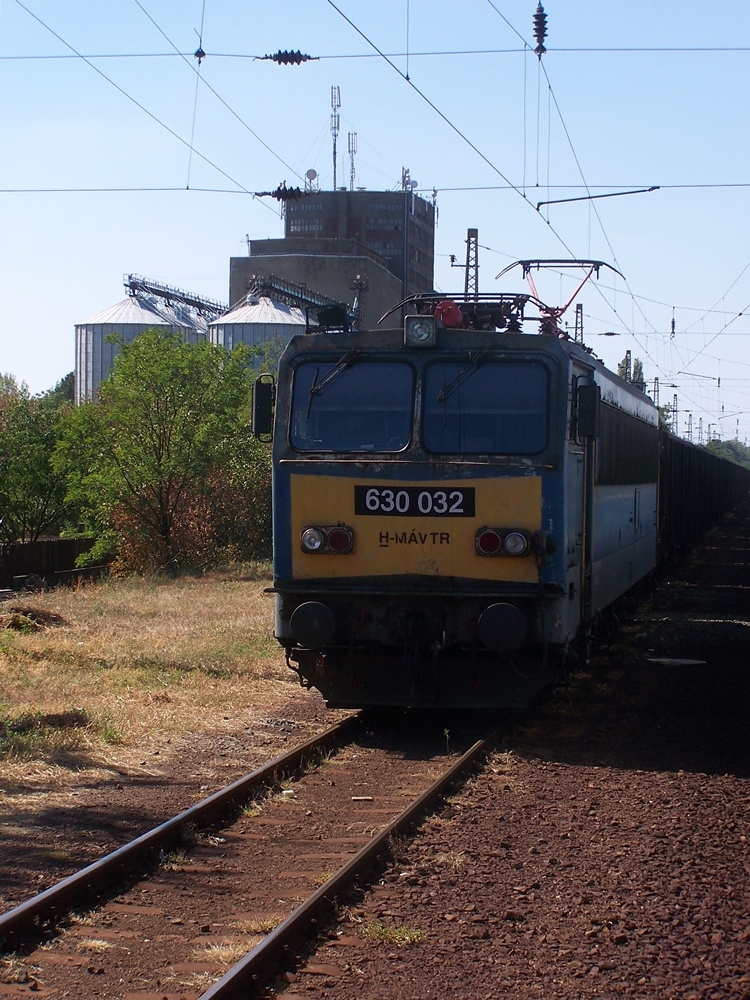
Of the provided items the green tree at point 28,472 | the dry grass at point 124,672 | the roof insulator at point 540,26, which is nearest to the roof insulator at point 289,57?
the roof insulator at point 540,26

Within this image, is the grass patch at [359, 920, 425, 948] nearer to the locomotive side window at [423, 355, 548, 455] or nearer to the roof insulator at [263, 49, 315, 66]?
the locomotive side window at [423, 355, 548, 455]

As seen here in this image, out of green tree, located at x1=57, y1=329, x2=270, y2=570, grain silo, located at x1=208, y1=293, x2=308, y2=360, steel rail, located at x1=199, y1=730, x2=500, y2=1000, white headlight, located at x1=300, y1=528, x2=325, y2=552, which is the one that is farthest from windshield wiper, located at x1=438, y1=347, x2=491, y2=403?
grain silo, located at x1=208, y1=293, x2=308, y2=360

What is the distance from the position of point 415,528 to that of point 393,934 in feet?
13.7

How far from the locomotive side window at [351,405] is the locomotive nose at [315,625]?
1265mm

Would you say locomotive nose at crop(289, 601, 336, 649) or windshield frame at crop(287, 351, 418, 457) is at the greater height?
windshield frame at crop(287, 351, 418, 457)

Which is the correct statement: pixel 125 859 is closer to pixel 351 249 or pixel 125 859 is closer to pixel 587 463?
pixel 587 463

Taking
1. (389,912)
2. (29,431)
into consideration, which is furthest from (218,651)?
(29,431)

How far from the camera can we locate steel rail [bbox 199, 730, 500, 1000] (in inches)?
165

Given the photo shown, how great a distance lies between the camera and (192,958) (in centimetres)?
463

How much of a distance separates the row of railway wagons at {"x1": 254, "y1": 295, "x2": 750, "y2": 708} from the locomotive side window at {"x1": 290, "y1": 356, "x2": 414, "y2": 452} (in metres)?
0.01

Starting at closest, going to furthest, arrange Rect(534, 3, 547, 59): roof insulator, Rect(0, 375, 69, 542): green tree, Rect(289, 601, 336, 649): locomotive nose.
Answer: Rect(289, 601, 336, 649): locomotive nose, Rect(534, 3, 547, 59): roof insulator, Rect(0, 375, 69, 542): green tree

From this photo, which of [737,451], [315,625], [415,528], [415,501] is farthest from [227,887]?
[737,451]

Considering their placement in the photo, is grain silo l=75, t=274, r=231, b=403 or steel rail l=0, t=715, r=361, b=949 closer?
steel rail l=0, t=715, r=361, b=949

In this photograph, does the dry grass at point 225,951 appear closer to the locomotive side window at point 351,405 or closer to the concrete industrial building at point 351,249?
the locomotive side window at point 351,405
